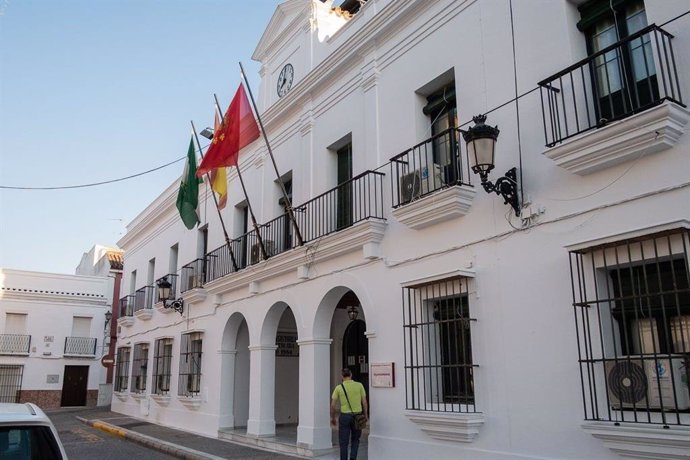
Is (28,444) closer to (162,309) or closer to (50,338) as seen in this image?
(162,309)

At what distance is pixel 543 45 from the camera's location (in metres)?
6.78

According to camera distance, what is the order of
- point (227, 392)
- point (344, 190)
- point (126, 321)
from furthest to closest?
point (126, 321) < point (227, 392) < point (344, 190)

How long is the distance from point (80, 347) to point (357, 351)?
1908 cm

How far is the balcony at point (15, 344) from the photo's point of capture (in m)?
25.1

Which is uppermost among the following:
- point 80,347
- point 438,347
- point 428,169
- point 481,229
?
point 428,169

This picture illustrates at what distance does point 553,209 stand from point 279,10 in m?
8.68

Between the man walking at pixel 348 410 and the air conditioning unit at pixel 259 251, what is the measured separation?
388cm

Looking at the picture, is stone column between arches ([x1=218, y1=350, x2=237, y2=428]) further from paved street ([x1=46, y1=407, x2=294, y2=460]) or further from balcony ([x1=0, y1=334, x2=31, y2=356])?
balcony ([x1=0, y1=334, x2=31, y2=356])

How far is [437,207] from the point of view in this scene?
24.6 feet

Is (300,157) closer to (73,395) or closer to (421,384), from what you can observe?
(421,384)

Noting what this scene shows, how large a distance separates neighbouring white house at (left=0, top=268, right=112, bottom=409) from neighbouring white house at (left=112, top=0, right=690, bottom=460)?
1596cm

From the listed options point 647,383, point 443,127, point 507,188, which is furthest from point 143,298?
point 647,383

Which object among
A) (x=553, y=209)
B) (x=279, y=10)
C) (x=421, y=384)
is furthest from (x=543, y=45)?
(x=279, y=10)

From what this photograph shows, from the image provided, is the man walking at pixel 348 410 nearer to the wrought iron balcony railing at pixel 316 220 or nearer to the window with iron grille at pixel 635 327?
the wrought iron balcony railing at pixel 316 220
